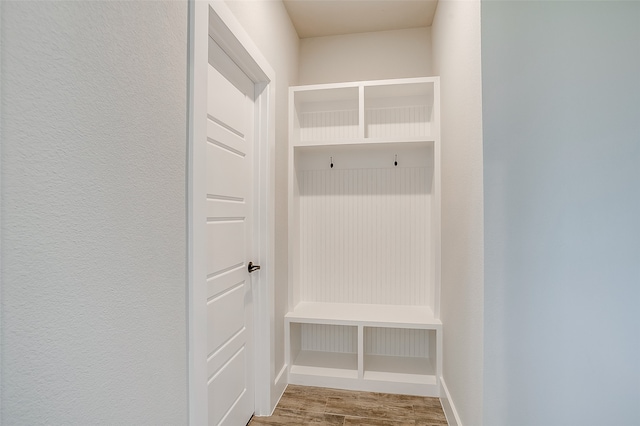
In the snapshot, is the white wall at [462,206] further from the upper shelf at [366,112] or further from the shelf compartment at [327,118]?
the shelf compartment at [327,118]

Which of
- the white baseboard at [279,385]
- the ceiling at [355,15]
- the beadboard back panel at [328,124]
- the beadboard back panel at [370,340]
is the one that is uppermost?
the ceiling at [355,15]

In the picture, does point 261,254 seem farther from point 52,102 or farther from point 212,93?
point 52,102

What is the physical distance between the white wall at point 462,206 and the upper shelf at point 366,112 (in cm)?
28

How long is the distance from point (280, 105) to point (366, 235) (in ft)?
3.90

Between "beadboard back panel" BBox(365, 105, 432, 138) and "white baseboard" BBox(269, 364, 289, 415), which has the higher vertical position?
"beadboard back panel" BBox(365, 105, 432, 138)

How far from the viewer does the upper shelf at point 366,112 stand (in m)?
2.42

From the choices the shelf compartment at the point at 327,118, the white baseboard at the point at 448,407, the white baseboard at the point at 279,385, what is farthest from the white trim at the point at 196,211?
the shelf compartment at the point at 327,118

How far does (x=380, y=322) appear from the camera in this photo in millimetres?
2279

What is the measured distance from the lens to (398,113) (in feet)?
8.70

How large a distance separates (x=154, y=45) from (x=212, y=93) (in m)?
0.55

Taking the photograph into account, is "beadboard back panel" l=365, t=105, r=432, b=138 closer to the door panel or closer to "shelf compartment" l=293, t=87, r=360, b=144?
"shelf compartment" l=293, t=87, r=360, b=144

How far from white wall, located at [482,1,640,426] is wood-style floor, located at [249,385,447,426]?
2.71ft

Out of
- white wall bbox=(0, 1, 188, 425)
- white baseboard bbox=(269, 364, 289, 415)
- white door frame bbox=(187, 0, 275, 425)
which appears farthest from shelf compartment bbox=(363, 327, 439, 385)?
white wall bbox=(0, 1, 188, 425)

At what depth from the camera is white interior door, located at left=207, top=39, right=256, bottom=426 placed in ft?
5.05
